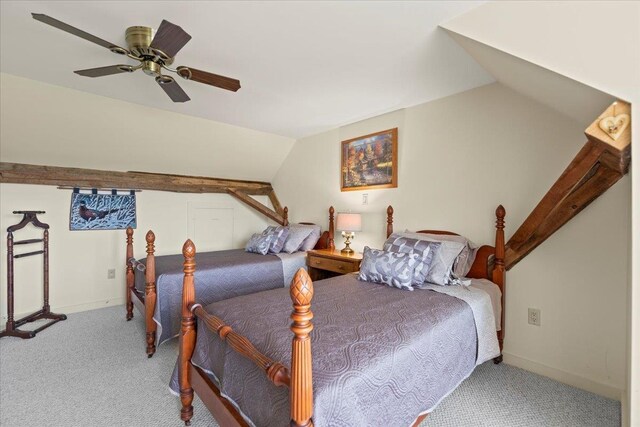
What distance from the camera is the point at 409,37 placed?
5.82 feet

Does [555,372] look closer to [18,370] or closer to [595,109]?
[595,109]

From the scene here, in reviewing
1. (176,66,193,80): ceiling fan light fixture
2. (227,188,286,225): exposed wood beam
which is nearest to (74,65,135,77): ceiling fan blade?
(176,66,193,80): ceiling fan light fixture

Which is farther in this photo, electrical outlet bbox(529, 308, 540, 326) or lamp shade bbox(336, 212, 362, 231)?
lamp shade bbox(336, 212, 362, 231)

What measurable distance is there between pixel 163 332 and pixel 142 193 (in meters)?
2.26

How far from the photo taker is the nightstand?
296 centimetres

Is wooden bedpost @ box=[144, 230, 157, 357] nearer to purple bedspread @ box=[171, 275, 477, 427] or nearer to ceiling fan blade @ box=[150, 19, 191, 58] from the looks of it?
purple bedspread @ box=[171, 275, 477, 427]

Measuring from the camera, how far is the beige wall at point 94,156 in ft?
8.95

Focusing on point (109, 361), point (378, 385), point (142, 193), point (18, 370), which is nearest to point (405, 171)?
point (378, 385)

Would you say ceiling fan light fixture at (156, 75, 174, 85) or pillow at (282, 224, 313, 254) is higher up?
ceiling fan light fixture at (156, 75, 174, 85)

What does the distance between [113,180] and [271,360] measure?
3.67 m

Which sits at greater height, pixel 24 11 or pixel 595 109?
pixel 24 11

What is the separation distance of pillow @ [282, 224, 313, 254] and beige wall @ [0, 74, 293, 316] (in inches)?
55.6

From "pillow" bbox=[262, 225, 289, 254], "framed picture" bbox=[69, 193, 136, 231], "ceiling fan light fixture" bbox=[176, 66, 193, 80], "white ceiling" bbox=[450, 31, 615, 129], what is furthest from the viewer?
"pillow" bbox=[262, 225, 289, 254]

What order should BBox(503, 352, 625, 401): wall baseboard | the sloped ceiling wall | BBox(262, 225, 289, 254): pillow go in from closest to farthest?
BBox(503, 352, 625, 401): wall baseboard
the sloped ceiling wall
BBox(262, 225, 289, 254): pillow
